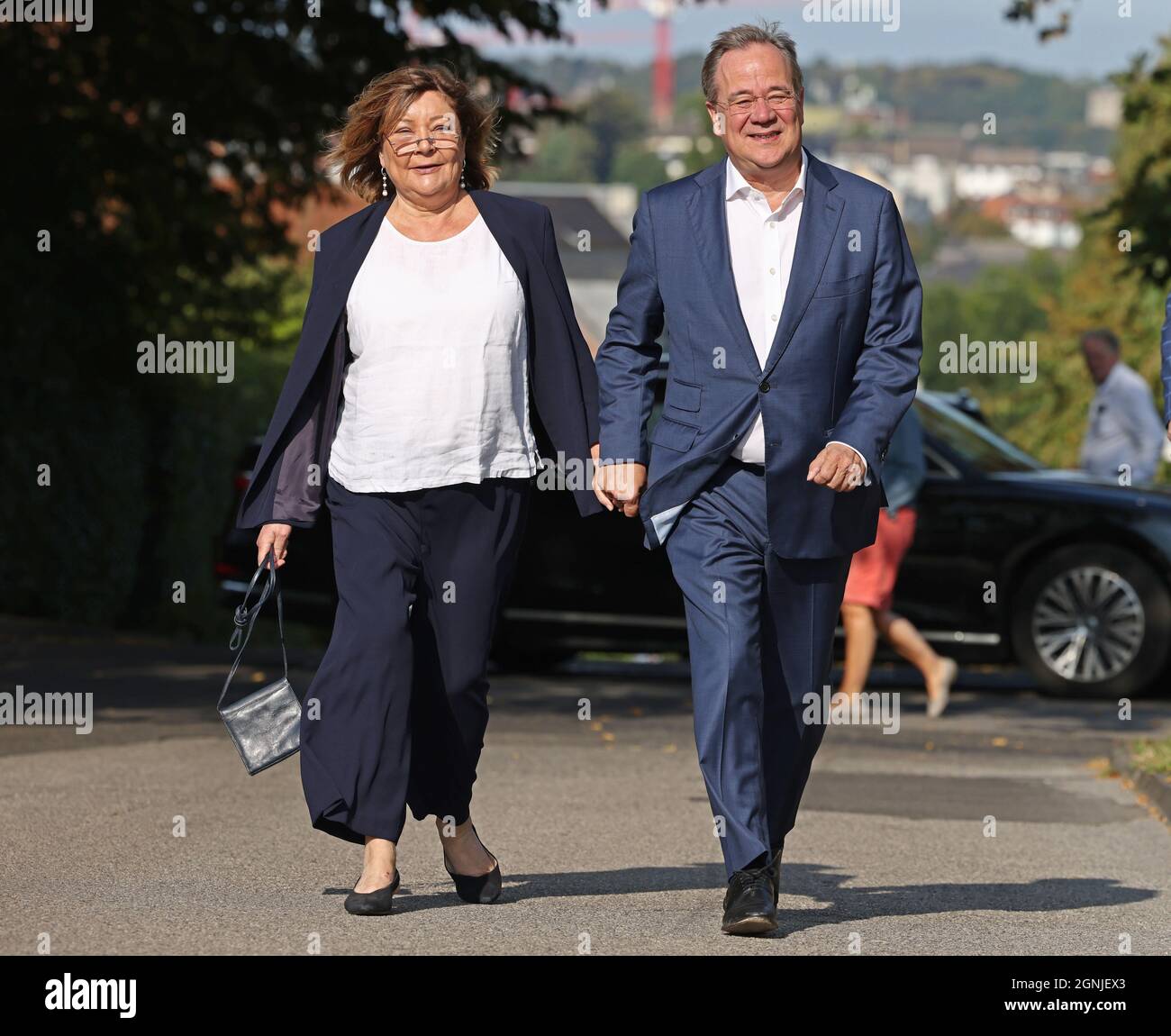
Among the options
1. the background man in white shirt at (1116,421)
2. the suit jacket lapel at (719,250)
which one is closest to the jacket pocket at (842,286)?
the suit jacket lapel at (719,250)

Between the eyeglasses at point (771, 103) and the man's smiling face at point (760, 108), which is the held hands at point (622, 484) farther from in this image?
the eyeglasses at point (771, 103)

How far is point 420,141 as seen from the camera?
6.19 metres

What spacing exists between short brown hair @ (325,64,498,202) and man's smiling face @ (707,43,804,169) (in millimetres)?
708

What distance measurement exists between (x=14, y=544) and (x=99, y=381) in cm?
125

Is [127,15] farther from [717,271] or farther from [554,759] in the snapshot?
[717,271]

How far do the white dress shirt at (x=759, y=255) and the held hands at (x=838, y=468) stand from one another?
215 millimetres

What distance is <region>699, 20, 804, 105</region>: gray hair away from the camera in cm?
605

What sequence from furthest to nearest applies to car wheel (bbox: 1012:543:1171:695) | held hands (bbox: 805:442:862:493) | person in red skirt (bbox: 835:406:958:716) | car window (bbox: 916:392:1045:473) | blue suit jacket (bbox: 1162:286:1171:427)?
car window (bbox: 916:392:1045:473) → car wheel (bbox: 1012:543:1171:695) → person in red skirt (bbox: 835:406:958:716) → blue suit jacket (bbox: 1162:286:1171:427) → held hands (bbox: 805:442:862:493)

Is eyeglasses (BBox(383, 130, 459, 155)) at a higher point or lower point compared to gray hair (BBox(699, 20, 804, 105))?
lower

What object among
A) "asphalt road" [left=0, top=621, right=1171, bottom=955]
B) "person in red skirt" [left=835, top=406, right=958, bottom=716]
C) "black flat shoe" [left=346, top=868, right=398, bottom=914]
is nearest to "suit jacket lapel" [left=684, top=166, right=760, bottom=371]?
"asphalt road" [left=0, top=621, right=1171, bottom=955]

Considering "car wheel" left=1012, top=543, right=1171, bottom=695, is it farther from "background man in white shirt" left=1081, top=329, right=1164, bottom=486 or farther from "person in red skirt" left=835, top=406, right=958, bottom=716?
"background man in white shirt" left=1081, top=329, right=1164, bottom=486

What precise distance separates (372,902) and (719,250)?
1.88m

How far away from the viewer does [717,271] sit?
5.98 m
